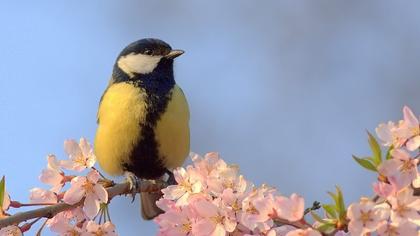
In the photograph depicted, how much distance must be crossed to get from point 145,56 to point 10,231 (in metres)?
1.67

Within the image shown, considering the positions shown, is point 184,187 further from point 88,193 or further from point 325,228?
point 325,228

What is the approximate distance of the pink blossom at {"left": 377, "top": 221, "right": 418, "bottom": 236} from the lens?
120 centimetres

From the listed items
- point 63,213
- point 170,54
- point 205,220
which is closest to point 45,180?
point 63,213

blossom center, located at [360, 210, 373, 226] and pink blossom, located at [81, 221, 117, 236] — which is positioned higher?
blossom center, located at [360, 210, 373, 226]

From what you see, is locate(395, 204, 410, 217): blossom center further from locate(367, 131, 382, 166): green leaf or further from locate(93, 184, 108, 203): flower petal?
locate(93, 184, 108, 203): flower petal

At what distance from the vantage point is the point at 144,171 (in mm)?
2846

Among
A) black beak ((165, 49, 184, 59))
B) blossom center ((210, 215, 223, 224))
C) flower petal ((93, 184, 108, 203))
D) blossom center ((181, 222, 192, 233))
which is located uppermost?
black beak ((165, 49, 184, 59))

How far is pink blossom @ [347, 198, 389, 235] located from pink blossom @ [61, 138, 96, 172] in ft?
2.42

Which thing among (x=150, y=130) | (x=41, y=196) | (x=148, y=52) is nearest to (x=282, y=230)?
(x=41, y=196)

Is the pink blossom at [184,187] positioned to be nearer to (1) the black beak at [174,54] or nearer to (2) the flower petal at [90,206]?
(2) the flower petal at [90,206]

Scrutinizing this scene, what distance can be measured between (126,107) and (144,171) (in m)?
0.28


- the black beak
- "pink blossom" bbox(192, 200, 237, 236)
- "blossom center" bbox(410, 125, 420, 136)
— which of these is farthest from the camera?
the black beak

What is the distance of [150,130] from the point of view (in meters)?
2.72

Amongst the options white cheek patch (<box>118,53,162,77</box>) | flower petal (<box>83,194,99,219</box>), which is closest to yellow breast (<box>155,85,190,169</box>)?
white cheek patch (<box>118,53,162,77</box>)
